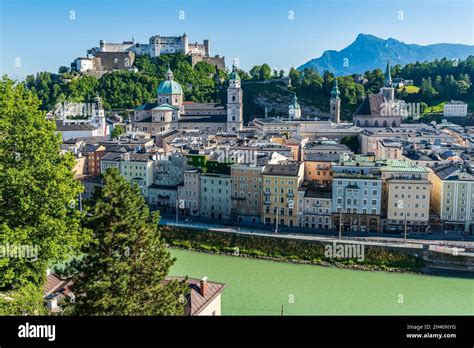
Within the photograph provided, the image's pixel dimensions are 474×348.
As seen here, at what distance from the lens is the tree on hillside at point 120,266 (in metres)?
3.99

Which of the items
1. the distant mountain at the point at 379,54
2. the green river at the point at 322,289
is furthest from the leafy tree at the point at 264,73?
the green river at the point at 322,289

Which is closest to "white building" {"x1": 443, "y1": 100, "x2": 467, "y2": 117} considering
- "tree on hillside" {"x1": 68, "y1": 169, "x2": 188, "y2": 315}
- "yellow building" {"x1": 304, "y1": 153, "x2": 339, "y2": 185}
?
"yellow building" {"x1": 304, "y1": 153, "x2": 339, "y2": 185}

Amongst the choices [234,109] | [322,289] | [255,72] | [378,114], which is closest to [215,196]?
[322,289]

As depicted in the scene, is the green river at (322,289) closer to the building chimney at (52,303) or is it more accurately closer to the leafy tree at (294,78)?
the building chimney at (52,303)

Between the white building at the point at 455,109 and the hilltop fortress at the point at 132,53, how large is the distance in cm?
2012

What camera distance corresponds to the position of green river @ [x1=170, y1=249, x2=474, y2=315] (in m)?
9.79

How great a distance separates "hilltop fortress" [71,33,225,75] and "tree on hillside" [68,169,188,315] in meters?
38.1

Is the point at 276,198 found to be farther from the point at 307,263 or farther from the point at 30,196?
the point at 30,196

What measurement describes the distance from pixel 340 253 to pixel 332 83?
27.4 meters

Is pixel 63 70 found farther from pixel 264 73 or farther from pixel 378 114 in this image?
pixel 378 114

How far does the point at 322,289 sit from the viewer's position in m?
11.1

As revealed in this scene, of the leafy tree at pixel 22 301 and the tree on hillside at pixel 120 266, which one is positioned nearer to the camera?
the leafy tree at pixel 22 301

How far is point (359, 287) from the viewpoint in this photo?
11.3 meters

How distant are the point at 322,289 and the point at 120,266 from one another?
25.3 feet
